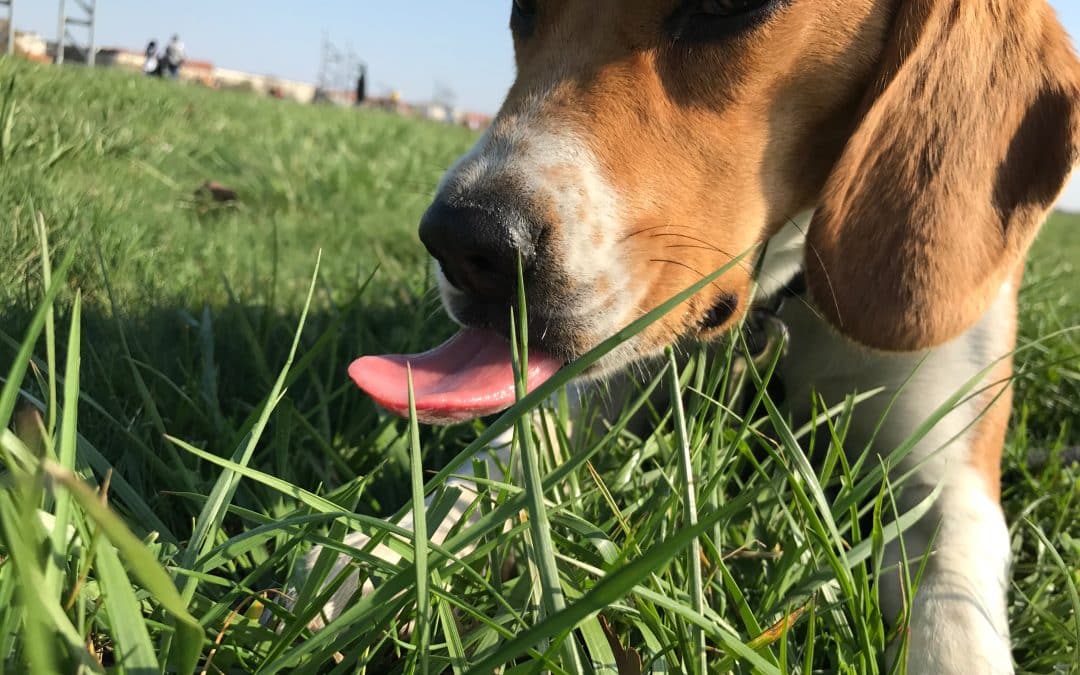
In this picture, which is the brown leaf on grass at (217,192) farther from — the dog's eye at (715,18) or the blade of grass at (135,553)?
the blade of grass at (135,553)

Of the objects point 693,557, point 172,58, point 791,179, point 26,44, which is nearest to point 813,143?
point 791,179

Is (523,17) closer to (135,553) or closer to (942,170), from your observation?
(942,170)

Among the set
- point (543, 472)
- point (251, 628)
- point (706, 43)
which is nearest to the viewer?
point (251, 628)

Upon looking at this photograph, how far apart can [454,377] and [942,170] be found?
1031 mm

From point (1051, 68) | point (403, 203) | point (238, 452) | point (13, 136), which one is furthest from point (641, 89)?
point (403, 203)

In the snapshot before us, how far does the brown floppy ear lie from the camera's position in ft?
5.56

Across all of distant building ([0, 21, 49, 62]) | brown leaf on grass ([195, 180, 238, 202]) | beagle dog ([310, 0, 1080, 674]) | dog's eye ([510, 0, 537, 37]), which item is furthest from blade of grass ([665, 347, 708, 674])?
distant building ([0, 21, 49, 62])

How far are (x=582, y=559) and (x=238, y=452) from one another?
18.7 inches

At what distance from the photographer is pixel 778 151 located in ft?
5.60

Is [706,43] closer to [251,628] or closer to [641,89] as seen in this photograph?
[641,89]

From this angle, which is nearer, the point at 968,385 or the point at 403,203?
the point at 968,385

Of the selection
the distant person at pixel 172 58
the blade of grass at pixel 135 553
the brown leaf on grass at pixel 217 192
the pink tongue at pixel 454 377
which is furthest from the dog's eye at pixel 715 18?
the distant person at pixel 172 58

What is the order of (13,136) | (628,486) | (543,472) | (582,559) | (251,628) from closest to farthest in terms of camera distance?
(251,628)
(582,559)
(543,472)
(628,486)
(13,136)

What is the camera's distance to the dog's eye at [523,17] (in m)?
2.05
